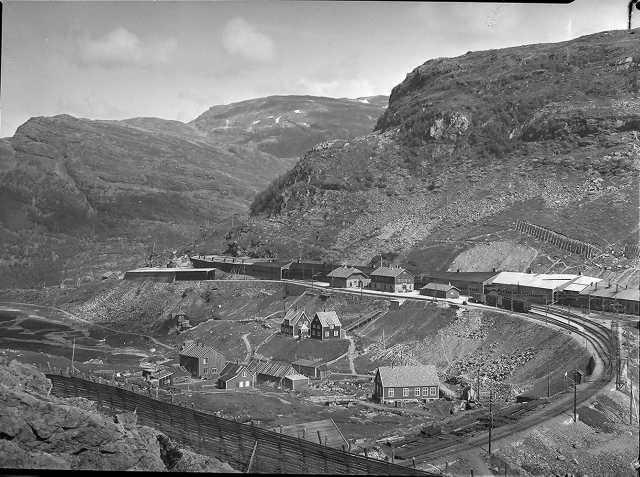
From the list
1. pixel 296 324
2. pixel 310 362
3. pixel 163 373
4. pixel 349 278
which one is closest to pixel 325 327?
pixel 296 324

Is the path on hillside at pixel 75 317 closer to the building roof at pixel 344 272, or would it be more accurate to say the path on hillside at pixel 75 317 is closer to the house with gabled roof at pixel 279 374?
the house with gabled roof at pixel 279 374

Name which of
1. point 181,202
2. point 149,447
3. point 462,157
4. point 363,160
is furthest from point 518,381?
point 181,202

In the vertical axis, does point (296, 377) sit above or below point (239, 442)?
below

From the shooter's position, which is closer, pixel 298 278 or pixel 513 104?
pixel 298 278

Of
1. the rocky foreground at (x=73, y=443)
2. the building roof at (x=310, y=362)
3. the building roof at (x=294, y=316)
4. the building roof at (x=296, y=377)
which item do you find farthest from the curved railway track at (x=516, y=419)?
the building roof at (x=294, y=316)

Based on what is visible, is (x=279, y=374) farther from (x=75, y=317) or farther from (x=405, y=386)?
(x=75, y=317)

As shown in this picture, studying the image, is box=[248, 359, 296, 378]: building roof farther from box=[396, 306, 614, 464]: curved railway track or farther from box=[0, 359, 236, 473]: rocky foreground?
box=[0, 359, 236, 473]: rocky foreground

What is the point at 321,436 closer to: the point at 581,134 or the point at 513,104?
the point at 581,134
